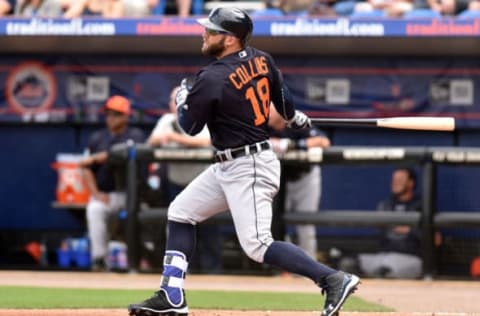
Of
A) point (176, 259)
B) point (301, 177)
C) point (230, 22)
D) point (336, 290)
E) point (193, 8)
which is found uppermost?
point (193, 8)

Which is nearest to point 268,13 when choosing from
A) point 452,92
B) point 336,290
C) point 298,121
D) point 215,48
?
point 452,92

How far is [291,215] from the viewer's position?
9.43 metres

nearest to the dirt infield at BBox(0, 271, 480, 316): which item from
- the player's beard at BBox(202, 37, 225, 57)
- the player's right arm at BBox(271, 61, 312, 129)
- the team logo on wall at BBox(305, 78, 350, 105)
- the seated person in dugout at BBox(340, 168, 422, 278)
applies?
the seated person in dugout at BBox(340, 168, 422, 278)

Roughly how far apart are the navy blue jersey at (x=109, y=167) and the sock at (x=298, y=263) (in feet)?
13.8

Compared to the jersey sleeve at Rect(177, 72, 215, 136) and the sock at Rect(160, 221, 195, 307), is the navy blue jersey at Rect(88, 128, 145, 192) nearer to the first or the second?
the sock at Rect(160, 221, 195, 307)

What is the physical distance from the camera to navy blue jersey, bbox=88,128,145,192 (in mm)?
9945

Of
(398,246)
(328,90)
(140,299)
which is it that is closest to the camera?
(140,299)

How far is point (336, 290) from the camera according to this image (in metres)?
5.74

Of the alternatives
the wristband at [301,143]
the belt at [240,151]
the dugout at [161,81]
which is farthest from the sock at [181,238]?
the dugout at [161,81]

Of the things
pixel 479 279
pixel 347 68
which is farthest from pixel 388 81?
pixel 479 279

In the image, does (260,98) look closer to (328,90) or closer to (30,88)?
(328,90)

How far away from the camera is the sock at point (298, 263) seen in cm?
579

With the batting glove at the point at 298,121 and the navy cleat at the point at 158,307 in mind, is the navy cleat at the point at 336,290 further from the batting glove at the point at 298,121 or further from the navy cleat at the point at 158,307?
the batting glove at the point at 298,121

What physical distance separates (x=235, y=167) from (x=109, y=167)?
425 cm
